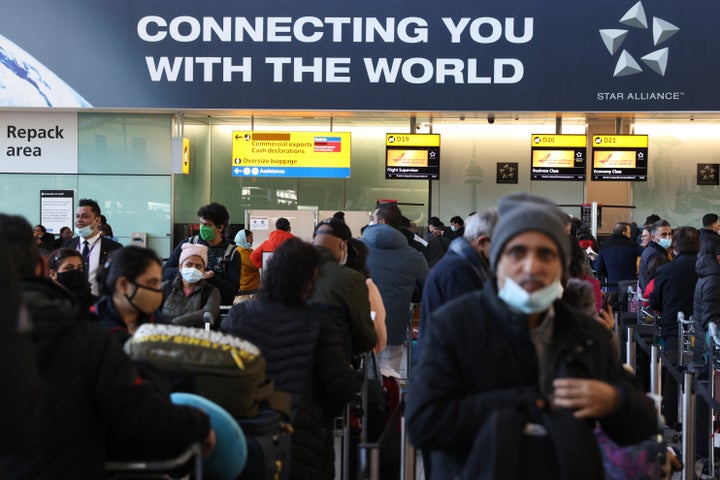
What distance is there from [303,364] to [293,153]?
15042mm

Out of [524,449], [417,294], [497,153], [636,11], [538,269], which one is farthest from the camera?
[497,153]

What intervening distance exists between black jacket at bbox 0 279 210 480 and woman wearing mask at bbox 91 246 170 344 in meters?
1.31

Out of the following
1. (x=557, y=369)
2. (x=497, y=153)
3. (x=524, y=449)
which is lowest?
(x=524, y=449)

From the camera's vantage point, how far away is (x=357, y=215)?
18188 millimetres

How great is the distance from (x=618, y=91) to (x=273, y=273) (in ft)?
48.1

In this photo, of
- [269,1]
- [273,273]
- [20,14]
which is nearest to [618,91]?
[269,1]

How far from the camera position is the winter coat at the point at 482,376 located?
269cm

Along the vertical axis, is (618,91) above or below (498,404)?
above

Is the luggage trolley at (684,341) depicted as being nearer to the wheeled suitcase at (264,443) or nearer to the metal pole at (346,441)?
the metal pole at (346,441)

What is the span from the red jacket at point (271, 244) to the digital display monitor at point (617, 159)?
10.1 meters

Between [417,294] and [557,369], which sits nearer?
[557,369]

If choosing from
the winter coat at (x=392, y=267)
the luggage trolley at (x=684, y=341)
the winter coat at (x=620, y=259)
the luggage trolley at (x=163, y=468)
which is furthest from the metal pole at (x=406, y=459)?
the winter coat at (x=620, y=259)

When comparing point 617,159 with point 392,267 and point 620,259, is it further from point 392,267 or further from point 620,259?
point 392,267

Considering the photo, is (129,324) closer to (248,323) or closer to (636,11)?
(248,323)
